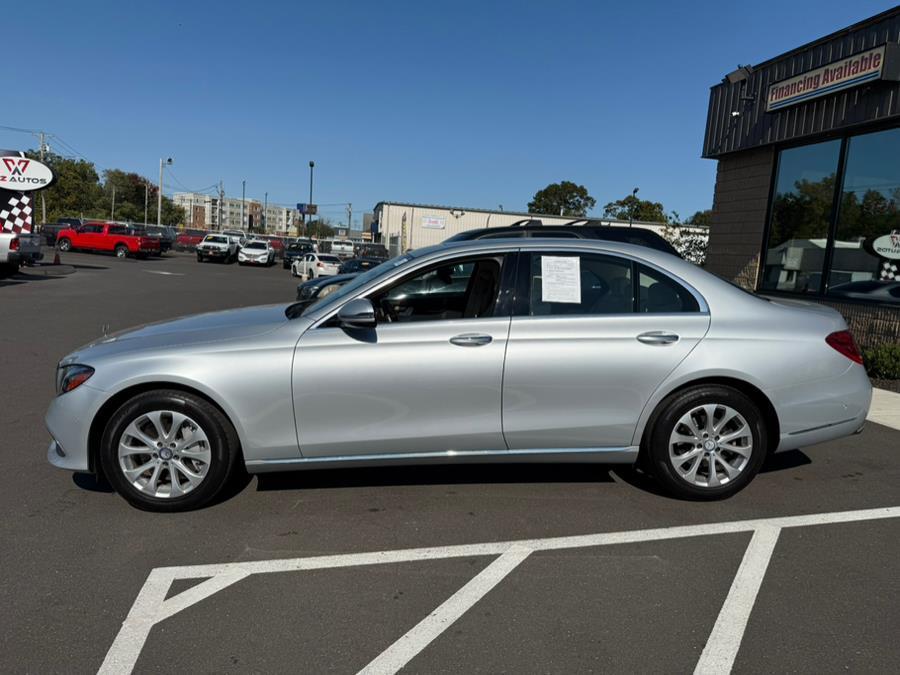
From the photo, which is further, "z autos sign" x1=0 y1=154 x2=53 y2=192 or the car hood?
"z autos sign" x1=0 y1=154 x2=53 y2=192

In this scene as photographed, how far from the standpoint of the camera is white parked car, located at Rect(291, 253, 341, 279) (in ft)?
86.8

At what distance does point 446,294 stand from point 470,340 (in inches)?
32.3

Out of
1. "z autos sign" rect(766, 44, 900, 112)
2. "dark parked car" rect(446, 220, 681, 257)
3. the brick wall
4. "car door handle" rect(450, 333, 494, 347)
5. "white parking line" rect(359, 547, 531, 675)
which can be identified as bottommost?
"white parking line" rect(359, 547, 531, 675)

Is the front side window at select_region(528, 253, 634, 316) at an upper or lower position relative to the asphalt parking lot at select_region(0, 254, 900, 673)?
upper

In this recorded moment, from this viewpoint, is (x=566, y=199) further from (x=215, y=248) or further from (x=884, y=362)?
(x=884, y=362)

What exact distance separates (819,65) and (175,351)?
34.7ft

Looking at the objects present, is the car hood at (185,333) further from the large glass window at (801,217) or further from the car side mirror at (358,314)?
the large glass window at (801,217)

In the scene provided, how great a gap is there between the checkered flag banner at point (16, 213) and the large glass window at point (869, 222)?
23297mm

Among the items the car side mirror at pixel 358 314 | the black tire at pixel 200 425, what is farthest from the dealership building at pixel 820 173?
the black tire at pixel 200 425

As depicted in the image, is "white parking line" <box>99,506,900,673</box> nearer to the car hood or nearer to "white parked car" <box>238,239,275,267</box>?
the car hood

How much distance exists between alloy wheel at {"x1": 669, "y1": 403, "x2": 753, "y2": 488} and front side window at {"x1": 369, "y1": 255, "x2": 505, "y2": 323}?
4.69 ft

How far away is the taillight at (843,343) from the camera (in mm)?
4242

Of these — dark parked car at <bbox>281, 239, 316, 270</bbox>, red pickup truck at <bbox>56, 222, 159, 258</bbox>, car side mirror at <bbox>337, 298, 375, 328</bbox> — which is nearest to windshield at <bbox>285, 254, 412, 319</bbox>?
car side mirror at <bbox>337, 298, 375, 328</bbox>

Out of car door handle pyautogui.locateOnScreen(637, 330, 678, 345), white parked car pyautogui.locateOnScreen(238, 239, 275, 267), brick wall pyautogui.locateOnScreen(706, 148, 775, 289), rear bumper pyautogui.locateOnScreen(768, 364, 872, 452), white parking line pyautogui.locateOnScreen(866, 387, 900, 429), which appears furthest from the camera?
white parked car pyautogui.locateOnScreen(238, 239, 275, 267)
